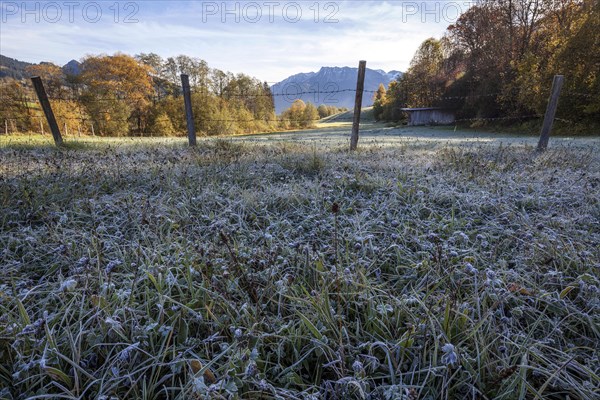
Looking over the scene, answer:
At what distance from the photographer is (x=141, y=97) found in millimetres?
37094

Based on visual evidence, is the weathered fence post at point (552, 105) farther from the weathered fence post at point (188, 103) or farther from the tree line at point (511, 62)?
the weathered fence post at point (188, 103)

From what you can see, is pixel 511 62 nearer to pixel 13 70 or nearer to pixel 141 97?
pixel 141 97

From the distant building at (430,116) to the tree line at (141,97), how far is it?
1242 cm

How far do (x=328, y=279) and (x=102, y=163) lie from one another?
5.00 meters

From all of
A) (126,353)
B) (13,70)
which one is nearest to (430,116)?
(126,353)

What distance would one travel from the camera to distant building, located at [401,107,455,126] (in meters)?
31.6

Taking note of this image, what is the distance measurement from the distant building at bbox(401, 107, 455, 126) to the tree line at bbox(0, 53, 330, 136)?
12416mm

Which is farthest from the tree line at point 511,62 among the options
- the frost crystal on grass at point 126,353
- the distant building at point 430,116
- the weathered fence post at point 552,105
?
the frost crystal on grass at point 126,353

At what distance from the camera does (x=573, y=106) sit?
51.8ft

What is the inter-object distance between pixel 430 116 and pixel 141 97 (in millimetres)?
34833

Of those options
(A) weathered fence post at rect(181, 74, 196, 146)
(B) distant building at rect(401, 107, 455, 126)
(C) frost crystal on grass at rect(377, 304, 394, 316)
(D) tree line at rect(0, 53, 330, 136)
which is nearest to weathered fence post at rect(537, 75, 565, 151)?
(C) frost crystal on grass at rect(377, 304, 394, 316)

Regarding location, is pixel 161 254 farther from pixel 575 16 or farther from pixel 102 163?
pixel 575 16

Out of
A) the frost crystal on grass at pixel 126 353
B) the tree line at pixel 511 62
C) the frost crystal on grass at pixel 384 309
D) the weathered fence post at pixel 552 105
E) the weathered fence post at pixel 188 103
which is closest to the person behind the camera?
the frost crystal on grass at pixel 126 353

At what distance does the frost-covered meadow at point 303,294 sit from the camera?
116 cm
